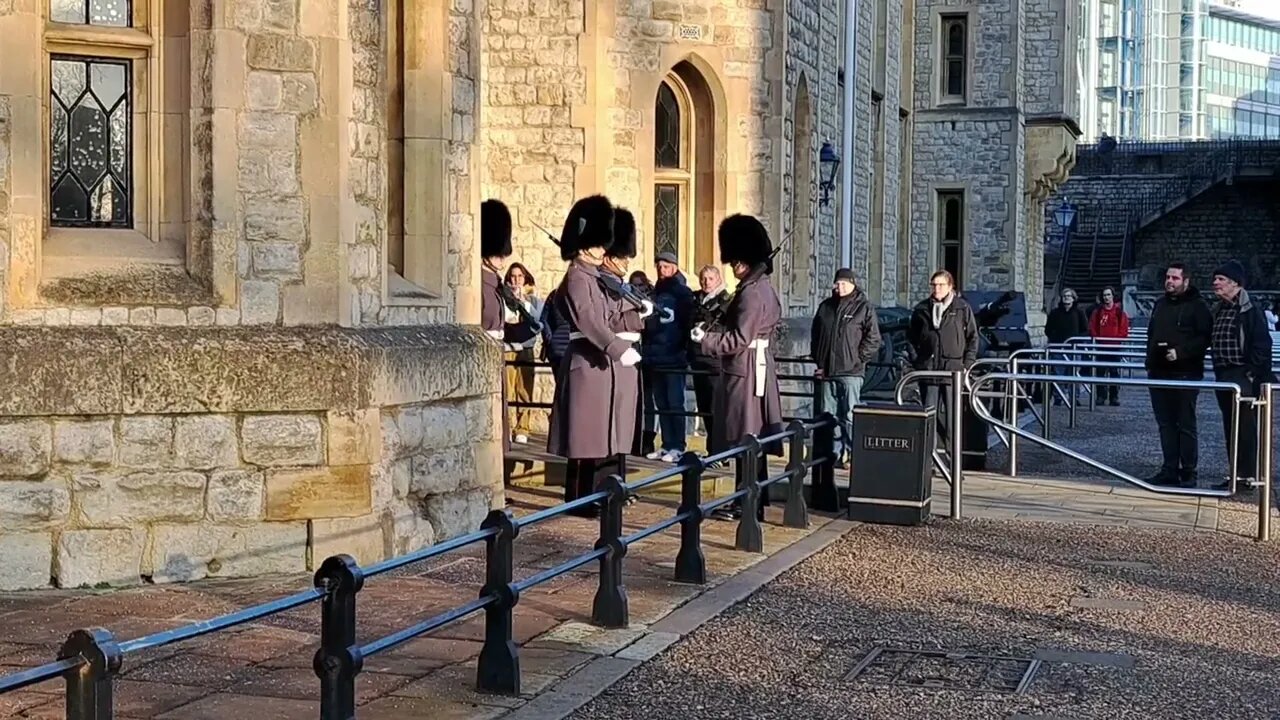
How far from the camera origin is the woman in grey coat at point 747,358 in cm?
1109

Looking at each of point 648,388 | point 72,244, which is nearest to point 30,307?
point 72,244

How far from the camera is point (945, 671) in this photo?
711 centimetres

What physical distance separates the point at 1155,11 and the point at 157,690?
120m

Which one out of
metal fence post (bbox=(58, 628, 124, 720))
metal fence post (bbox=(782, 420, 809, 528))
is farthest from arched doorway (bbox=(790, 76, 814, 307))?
metal fence post (bbox=(58, 628, 124, 720))

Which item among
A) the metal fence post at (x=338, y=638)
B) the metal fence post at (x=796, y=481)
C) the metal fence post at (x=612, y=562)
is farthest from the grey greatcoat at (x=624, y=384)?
the metal fence post at (x=338, y=638)

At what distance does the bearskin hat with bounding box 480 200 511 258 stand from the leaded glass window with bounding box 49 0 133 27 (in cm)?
451

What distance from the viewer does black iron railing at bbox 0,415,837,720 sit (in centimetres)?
386

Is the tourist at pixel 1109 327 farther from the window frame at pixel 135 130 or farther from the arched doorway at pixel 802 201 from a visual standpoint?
the window frame at pixel 135 130

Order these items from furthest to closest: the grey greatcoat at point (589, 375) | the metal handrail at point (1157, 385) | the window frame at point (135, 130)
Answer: the metal handrail at point (1157, 385) → the grey greatcoat at point (589, 375) → the window frame at point (135, 130)

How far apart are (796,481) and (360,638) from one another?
428 cm

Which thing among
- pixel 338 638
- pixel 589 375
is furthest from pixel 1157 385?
pixel 338 638

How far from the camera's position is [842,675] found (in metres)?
6.99

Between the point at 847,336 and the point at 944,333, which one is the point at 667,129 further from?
the point at 847,336

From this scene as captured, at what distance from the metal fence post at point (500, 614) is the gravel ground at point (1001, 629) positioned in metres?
0.31
